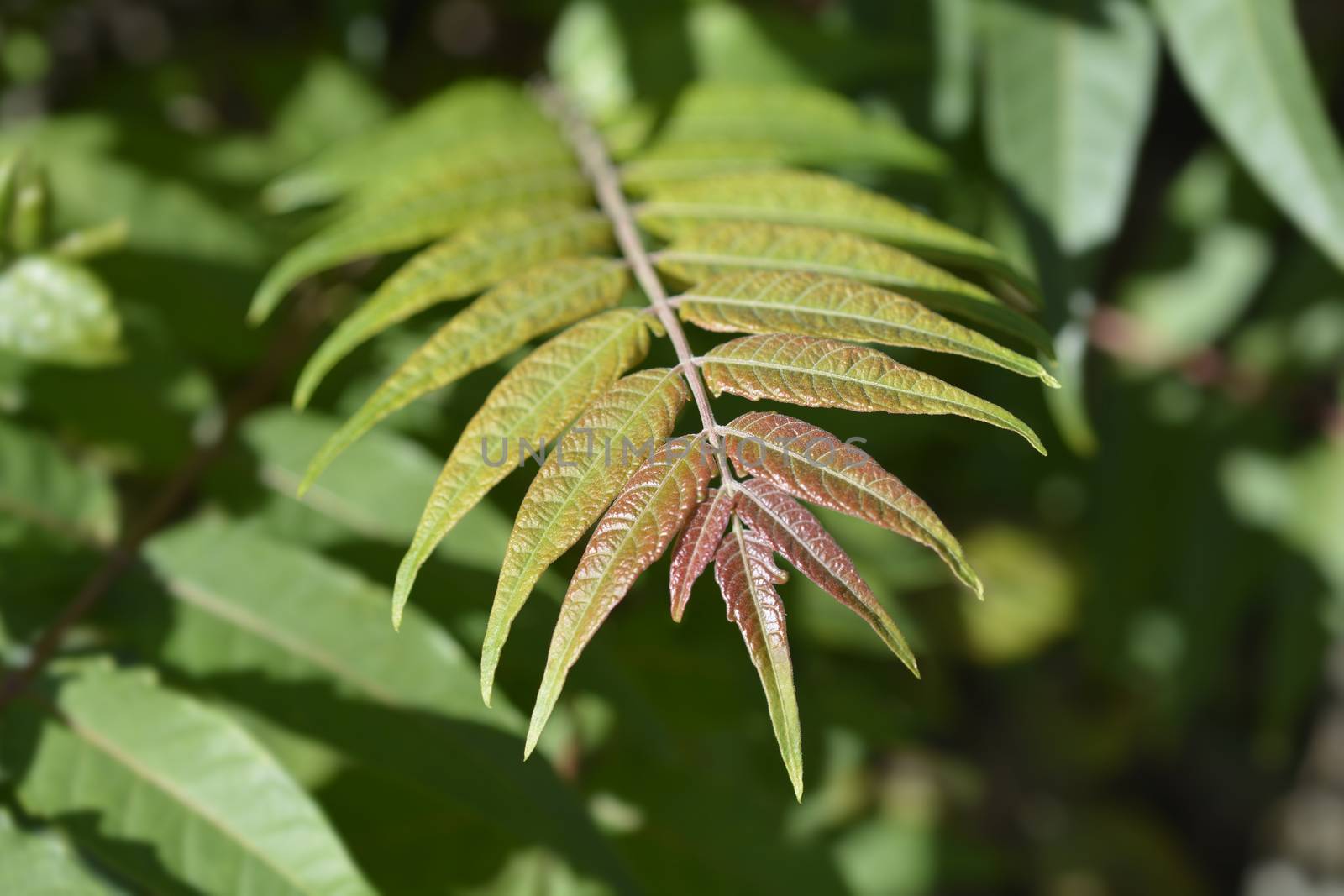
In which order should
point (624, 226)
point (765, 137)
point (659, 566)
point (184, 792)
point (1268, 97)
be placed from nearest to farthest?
point (184, 792) < point (624, 226) < point (1268, 97) < point (765, 137) < point (659, 566)

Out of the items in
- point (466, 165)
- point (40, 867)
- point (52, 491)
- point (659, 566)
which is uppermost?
point (466, 165)

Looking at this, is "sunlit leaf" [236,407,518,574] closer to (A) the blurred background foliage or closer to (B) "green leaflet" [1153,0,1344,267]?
(A) the blurred background foliage

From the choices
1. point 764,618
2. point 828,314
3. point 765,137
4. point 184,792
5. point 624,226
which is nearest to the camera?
point 764,618

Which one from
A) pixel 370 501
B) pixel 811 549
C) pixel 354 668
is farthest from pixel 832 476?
pixel 370 501

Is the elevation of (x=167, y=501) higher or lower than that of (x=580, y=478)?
lower

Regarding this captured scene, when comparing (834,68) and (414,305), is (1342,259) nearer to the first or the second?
(834,68)

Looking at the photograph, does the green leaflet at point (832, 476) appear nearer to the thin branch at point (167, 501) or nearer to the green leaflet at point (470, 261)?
the green leaflet at point (470, 261)

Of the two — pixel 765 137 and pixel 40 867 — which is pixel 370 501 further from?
pixel 765 137
